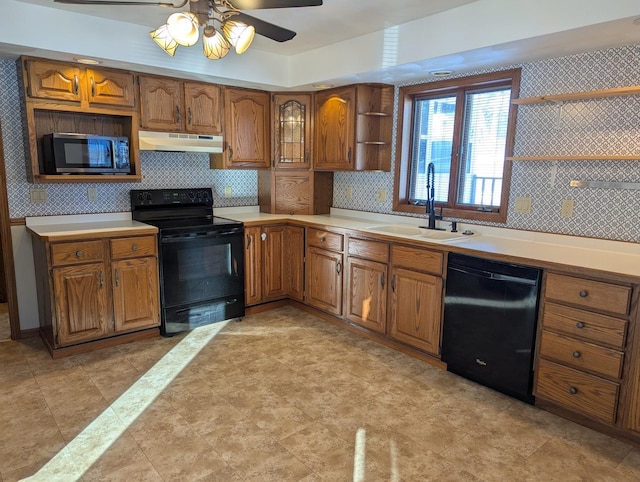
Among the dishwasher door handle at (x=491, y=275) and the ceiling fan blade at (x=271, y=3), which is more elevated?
the ceiling fan blade at (x=271, y=3)

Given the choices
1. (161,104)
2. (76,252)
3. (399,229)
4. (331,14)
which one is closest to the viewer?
(331,14)

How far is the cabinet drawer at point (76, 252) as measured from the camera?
309cm

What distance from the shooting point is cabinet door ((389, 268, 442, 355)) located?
3.12m

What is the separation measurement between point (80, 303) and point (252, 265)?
1.47 meters

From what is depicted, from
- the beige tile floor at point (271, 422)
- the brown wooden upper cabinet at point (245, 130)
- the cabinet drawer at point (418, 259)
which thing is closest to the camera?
the beige tile floor at point (271, 422)

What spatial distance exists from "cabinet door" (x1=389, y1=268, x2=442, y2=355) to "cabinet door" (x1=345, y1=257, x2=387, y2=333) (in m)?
0.10

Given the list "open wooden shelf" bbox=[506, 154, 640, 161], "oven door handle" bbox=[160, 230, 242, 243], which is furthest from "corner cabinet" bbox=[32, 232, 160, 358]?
"open wooden shelf" bbox=[506, 154, 640, 161]

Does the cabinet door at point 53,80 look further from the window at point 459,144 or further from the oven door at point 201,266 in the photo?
the window at point 459,144

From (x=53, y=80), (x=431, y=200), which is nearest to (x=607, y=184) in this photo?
(x=431, y=200)

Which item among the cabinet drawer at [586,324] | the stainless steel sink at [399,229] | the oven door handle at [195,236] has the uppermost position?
the stainless steel sink at [399,229]

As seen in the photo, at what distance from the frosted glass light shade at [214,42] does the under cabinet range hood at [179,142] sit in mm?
1513

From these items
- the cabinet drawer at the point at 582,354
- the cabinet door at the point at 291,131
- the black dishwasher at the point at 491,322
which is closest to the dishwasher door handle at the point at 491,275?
the black dishwasher at the point at 491,322

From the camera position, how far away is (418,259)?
10.4 feet

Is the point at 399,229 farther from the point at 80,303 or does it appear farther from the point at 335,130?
the point at 80,303
